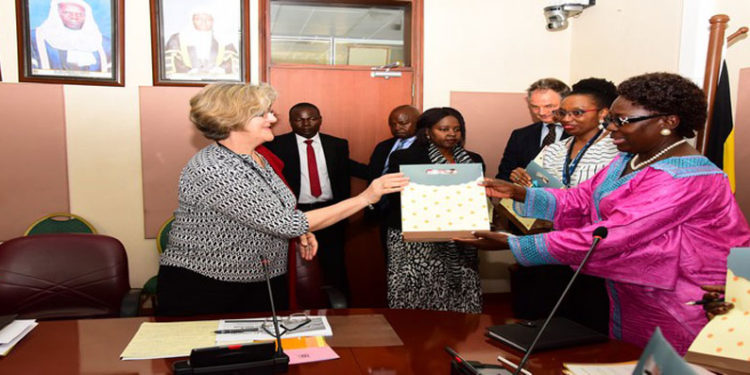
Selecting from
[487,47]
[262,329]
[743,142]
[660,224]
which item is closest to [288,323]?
[262,329]

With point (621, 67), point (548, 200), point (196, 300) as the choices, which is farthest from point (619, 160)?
point (621, 67)

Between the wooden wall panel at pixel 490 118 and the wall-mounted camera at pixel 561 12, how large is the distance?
69cm

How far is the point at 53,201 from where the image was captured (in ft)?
14.7

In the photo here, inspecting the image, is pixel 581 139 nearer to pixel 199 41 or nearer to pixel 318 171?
pixel 318 171

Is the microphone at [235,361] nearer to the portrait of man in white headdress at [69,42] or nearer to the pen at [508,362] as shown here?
the pen at [508,362]

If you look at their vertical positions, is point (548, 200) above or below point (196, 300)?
above

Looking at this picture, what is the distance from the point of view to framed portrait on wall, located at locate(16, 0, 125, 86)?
4.34 metres

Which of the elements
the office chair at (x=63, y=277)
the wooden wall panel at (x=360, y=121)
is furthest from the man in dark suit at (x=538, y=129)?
the office chair at (x=63, y=277)

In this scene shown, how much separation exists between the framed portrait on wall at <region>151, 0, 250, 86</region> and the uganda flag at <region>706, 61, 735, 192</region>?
346cm

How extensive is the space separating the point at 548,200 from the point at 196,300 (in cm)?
154

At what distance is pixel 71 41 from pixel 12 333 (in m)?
3.36

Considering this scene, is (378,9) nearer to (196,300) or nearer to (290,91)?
(290,91)

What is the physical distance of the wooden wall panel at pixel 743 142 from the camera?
3.25 m

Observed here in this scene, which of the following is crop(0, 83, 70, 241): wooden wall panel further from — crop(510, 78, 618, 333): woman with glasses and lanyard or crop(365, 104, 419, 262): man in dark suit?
crop(510, 78, 618, 333): woman with glasses and lanyard
